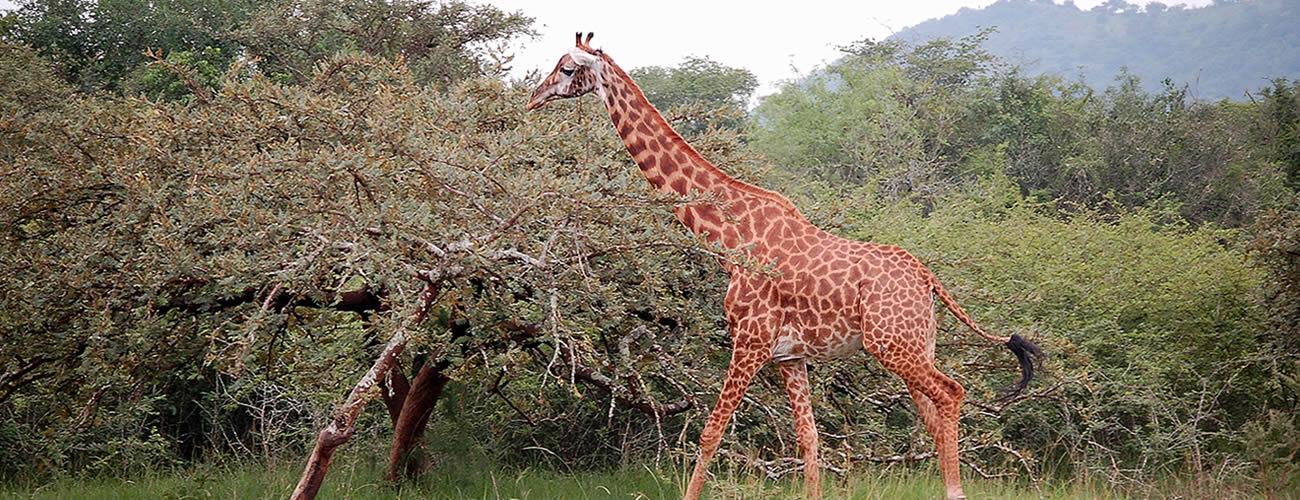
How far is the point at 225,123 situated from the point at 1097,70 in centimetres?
8934

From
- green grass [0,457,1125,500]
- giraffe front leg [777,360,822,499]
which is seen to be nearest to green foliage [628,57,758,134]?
green grass [0,457,1125,500]

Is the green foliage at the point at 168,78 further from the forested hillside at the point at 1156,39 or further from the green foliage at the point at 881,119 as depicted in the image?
the forested hillside at the point at 1156,39

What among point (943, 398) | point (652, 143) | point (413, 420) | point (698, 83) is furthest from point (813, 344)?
point (698, 83)

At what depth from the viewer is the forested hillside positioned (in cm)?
6681

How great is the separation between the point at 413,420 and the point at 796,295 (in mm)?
2902

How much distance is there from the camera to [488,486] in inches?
284

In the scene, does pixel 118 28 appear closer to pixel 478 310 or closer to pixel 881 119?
pixel 881 119

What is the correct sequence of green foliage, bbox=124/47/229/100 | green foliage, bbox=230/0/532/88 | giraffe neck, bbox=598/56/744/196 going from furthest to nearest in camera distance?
green foliage, bbox=230/0/532/88 < green foliage, bbox=124/47/229/100 < giraffe neck, bbox=598/56/744/196

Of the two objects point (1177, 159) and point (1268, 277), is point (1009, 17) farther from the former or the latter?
point (1268, 277)

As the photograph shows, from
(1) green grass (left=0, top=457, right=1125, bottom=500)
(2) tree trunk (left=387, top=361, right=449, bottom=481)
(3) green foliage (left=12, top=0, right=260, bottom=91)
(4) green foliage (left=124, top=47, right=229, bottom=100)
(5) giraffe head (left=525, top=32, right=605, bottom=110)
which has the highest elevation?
(3) green foliage (left=12, top=0, right=260, bottom=91)

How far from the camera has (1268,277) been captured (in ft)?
34.6

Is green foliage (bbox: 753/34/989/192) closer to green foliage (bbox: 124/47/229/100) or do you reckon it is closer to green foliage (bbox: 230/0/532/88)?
green foliage (bbox: 230/0/532/88)

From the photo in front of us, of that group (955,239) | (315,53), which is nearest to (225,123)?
(955,239)

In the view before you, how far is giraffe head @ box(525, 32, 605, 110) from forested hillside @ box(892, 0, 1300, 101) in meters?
49.5
